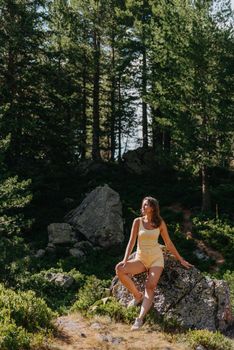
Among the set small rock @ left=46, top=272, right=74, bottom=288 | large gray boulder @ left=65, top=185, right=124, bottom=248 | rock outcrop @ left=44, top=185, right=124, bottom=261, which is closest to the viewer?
small rock @ left=46, top=272, right=74, bottom=288

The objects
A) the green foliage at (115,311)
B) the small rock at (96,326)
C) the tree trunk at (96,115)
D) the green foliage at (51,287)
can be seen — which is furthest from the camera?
the tree trunk at (96,115)

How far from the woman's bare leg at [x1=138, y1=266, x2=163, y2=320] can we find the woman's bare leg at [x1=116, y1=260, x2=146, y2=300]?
308 millimetres

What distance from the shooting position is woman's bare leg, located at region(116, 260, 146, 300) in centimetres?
846

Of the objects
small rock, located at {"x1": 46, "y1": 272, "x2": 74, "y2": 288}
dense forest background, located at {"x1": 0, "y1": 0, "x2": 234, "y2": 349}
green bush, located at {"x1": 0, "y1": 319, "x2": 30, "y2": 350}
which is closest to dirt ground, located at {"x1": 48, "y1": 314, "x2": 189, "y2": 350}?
green bush, located at {"x1": 0, "y1": 319, "x2": 30, "y2": 350}

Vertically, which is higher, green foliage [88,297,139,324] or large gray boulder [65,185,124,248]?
large gray boulder [65,185,124,248]

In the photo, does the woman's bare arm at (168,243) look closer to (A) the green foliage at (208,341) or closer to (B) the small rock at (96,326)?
(A) the green foliage at (208,341)

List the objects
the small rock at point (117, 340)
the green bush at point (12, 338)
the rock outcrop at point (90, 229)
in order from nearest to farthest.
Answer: the green bush at point (12, 338) < the small rock at point (117, 340) < the rock outcrop at point (90, 229)

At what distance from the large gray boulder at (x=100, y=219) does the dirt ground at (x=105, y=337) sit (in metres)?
12.2

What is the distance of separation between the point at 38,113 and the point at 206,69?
967 cm

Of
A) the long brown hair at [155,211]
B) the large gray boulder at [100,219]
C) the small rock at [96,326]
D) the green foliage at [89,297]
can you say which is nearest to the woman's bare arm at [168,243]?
the long brown hair at [155,211]

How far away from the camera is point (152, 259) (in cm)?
842

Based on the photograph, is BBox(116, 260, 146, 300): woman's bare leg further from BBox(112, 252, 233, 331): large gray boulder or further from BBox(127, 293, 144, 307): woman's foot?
BBox(112, 252, 233, 331): large gray boulder

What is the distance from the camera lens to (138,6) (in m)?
30.9

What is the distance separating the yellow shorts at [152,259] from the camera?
27.5ft
